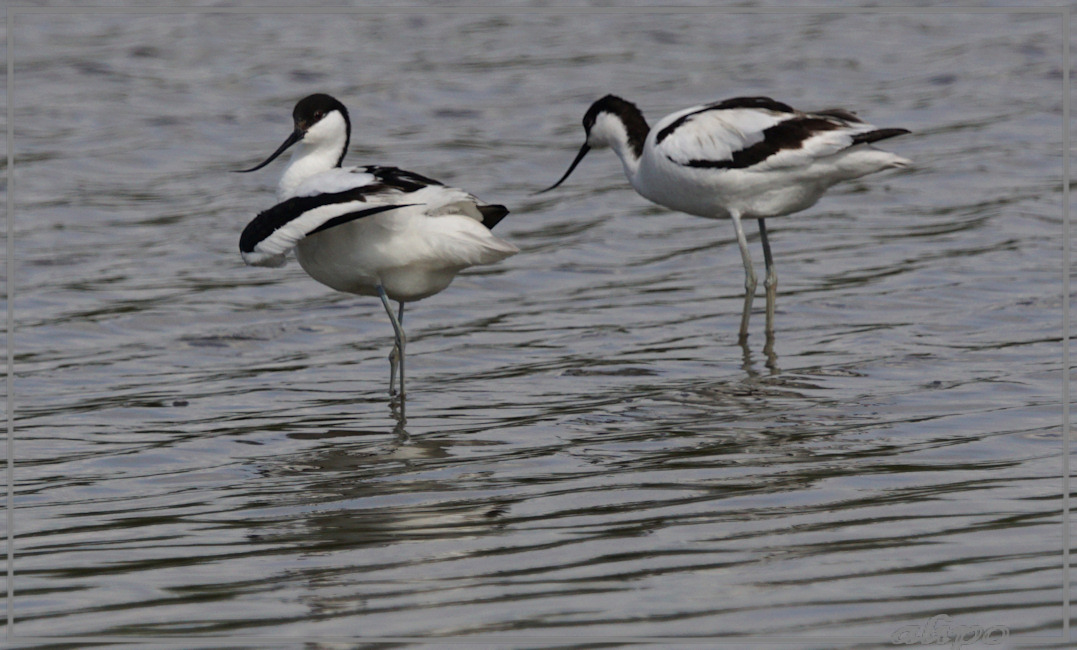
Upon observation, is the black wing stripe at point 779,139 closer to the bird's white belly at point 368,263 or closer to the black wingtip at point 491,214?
the black wingtip at point 491,214

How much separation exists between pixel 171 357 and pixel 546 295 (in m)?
2.26

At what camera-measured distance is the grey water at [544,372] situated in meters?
4.18

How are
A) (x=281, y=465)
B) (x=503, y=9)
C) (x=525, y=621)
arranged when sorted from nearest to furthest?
(x=525, y=621), (x=503, y=9), (x=281, y=465)

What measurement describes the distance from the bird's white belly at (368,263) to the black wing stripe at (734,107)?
2.08 meters

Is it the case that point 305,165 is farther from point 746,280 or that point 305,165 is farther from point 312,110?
point 746,280

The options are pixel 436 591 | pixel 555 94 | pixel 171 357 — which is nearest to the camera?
pixel 436 591

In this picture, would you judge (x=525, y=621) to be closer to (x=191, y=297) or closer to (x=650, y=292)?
(x=650, y=292)

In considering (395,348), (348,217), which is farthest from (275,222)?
(395,348)

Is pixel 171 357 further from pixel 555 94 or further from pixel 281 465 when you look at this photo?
pixel 555 94

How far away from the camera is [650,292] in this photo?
29.8 ft

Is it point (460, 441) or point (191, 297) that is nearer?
point (460, 441)

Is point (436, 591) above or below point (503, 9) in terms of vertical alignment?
below

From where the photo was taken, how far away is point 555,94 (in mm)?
14508

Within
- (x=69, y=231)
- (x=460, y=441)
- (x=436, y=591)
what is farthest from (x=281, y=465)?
(x=69, y=231)
